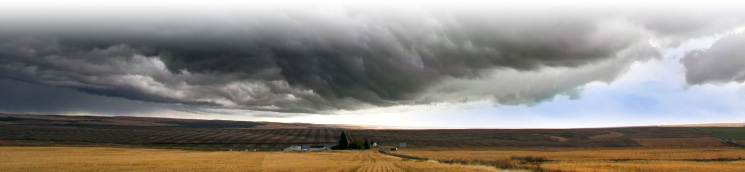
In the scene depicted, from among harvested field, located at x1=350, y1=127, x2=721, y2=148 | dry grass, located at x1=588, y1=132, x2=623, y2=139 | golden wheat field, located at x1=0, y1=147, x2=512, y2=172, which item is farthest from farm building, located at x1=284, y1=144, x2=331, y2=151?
dry grass, located at x1=588, y1=132, x2=623, y2=139

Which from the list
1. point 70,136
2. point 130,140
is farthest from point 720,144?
point 70,136

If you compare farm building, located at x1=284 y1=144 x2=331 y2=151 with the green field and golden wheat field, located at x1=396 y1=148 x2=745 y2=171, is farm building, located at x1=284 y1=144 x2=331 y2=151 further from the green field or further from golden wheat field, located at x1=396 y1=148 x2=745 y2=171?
the green field

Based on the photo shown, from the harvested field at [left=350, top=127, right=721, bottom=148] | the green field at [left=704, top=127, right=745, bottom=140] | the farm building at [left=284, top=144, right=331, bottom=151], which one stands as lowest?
the farm building at [left=284, top=144, right=331, bottom=151]

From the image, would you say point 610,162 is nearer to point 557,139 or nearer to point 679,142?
point 679,142

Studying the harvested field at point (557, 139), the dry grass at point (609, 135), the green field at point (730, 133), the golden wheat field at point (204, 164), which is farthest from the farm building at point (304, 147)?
the green field at point (730, 133)

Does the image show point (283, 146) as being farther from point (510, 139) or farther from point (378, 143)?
point (510, 139)

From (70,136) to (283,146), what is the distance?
76.3 m

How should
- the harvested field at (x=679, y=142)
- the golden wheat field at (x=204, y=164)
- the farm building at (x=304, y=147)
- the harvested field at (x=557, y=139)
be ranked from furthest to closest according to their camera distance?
the harvested field at (x=557, y=139)
the harvested field at (x=679, y=142)
the farm building at (x=304, y=147)
the golden wheat field at (x=204, y=164)

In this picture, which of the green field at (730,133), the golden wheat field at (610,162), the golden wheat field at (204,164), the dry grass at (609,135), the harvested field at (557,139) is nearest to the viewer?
the golden wheat field at (204,164)

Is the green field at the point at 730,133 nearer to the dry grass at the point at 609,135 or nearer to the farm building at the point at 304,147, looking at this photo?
the dry grass at the point at 609,135

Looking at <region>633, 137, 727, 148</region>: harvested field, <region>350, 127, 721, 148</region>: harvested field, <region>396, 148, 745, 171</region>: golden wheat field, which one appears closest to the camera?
<region>396, 148, 745, 171</region>: golden wheat field

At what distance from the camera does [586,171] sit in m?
35.5

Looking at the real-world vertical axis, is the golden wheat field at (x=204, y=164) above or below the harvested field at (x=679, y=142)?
above

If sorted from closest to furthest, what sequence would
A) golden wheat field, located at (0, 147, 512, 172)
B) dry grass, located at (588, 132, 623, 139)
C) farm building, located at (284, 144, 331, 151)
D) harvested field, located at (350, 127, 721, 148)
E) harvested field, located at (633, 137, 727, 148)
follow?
1. golden wheat field, located at (0, 147, 512, 172)
2. farm building, located at (284, 144, 331, 151)
3. harvested field, located at (633, 137, 727, 148)
4. harvested field, located at (350, 127, 721, 148)
5. dry grass, located at (588, 132, 623, 139)
